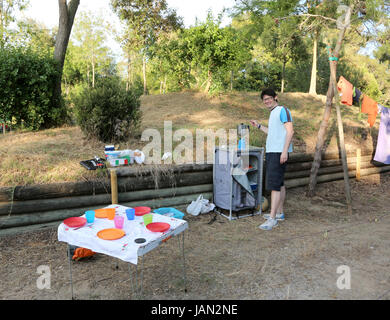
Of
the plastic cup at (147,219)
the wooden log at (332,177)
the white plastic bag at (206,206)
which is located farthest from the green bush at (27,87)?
the wooden log at (332,177)

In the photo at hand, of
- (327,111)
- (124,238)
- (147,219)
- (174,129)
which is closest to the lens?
(124,238)

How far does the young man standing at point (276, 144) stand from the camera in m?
4.20

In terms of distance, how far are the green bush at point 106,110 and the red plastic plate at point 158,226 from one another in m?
3.49

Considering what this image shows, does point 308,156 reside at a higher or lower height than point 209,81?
lower

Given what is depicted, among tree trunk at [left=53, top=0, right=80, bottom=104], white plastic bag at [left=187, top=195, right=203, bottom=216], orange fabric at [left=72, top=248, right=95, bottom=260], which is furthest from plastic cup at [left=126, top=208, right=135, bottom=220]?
tree trunk at [left=53, top=0, right=80, bottom=104]

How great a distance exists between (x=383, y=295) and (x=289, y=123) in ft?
7.62

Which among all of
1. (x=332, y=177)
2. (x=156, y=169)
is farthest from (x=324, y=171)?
(x=156, y=169)

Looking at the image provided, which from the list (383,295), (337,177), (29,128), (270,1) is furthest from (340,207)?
(270,1)

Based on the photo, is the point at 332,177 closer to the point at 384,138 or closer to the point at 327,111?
the point at 384,138

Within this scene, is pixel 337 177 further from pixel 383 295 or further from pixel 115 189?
pixel 115 189

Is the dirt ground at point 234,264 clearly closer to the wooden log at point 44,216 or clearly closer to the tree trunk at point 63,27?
the wooden log at point 44,216

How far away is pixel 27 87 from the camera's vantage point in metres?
6.22

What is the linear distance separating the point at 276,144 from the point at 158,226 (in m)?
2.45

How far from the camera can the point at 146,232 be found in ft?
8.17
